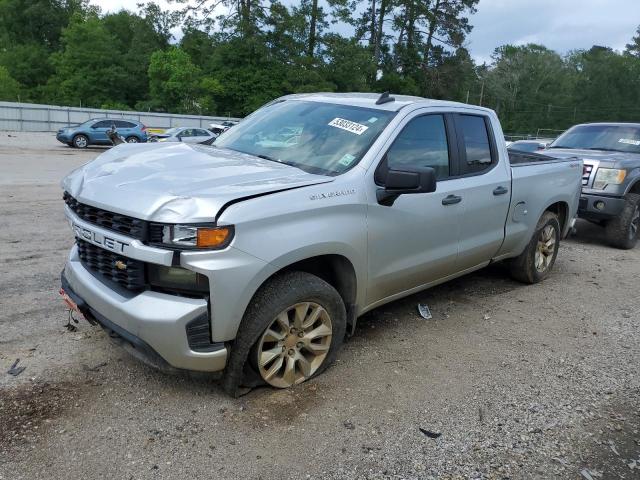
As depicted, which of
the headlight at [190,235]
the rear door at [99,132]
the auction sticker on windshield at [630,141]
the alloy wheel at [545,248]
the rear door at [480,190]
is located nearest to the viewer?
the headlight at [190,235]

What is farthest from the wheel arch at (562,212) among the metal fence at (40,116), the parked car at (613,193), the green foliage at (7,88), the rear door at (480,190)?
the green foliage at (7,88)

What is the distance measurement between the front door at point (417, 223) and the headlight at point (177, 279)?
124cm

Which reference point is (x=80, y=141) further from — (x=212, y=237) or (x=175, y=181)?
(x=212, y=237)

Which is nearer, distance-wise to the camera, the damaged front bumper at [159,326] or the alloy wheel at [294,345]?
the damaged front bumper at [159,326]

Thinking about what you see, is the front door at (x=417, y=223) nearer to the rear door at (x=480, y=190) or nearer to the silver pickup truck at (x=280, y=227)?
the silver pickup truck at (x=280, y=227)

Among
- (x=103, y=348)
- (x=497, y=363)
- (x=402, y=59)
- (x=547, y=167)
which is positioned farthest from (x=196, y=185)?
(x=402, y=59)

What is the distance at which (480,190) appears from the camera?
15.0 feet

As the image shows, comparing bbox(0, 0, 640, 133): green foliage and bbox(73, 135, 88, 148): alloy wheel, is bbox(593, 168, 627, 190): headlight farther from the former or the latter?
bbox(0, 0, 640, 133): green foliage

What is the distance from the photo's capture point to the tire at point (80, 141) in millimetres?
26466

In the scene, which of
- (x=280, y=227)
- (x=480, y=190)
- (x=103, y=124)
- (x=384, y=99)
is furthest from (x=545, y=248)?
(x=103, y=124)

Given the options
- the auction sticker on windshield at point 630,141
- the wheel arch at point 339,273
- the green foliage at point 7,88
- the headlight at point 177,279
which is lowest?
the wheel arch at point 339,273

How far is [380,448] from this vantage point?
293 centimetres

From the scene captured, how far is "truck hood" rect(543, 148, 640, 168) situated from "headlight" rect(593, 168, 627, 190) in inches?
2.8

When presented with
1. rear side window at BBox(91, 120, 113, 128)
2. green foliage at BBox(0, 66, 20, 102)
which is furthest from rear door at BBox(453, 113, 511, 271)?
green foliage at BBox(0, 66, 20, 102)
